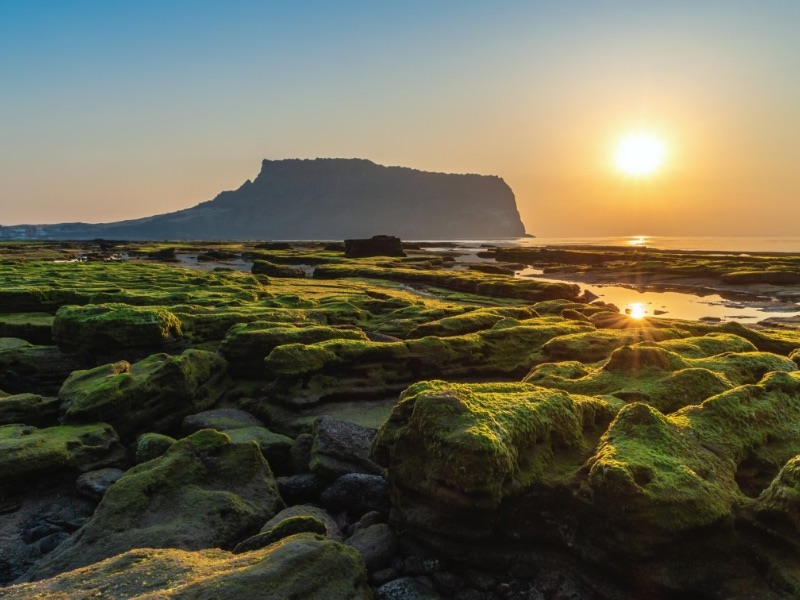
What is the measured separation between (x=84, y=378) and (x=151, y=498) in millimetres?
9083

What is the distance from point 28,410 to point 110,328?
243 inches

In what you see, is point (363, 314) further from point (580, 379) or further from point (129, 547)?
point (129, 547)

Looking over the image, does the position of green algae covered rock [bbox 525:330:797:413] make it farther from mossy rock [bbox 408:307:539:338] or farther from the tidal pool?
the tidal pool

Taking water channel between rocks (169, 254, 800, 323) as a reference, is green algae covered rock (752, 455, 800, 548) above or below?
above

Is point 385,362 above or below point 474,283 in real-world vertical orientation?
below

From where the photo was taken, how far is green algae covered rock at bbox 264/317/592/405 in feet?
61.1

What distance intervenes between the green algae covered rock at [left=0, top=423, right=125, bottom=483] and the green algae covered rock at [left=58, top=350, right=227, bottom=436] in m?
0.76

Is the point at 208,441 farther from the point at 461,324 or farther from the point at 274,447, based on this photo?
the point at 461,324

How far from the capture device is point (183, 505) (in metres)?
11.0

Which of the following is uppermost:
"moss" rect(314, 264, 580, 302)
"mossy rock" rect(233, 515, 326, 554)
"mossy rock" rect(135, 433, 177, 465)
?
"moss" rect(314, 264, 580, 302)

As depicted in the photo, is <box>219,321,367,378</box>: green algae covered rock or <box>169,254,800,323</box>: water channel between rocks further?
<box>169,254,800,323</box>: water channel between rocks

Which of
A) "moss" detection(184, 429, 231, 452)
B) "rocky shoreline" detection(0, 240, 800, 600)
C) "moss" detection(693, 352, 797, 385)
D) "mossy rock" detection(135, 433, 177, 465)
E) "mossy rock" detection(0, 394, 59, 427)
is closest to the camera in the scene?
"rocky shoreline" detection(0, 240, 800, 600)

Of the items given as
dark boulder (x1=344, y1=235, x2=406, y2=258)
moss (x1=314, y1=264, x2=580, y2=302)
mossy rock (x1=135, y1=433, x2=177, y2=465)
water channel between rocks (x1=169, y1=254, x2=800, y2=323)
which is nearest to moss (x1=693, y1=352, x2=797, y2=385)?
mossy rock (x1=135, y1=433, x2=177, y2=465)

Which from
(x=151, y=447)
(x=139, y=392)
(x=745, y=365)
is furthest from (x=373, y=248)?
(x=151, y=447)
